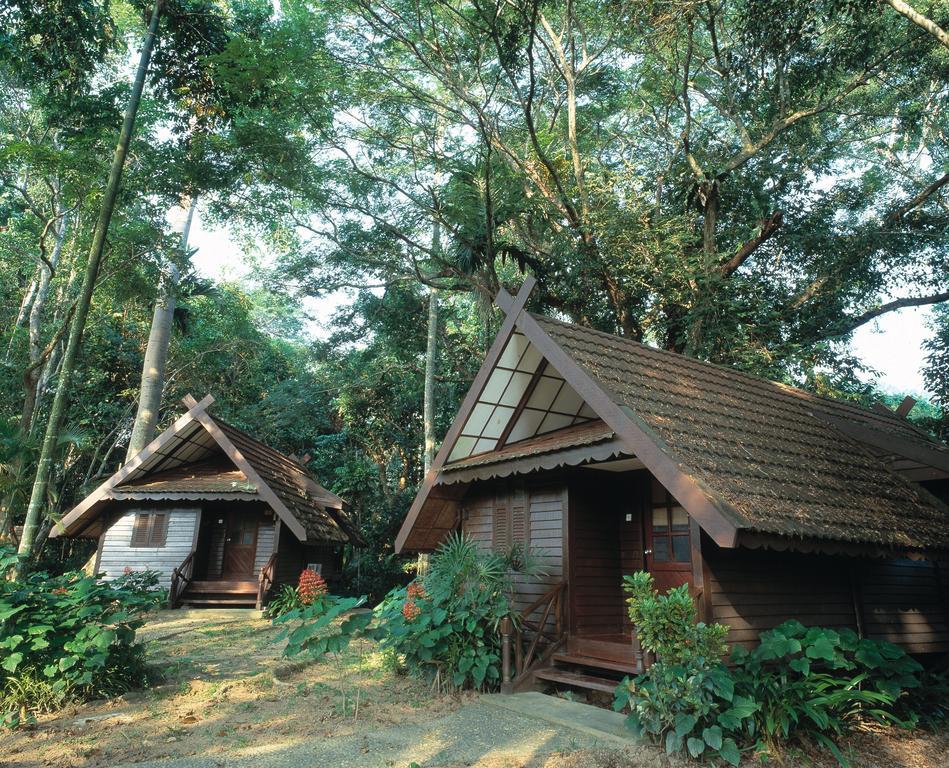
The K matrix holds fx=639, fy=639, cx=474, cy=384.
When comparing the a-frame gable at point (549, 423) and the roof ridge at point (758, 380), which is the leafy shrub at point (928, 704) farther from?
the roof ridge at point (758, 380)

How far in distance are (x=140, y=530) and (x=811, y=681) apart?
15225mm

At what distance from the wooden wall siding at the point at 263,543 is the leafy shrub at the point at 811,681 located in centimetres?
1257

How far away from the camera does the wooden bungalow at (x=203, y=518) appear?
48.5ft

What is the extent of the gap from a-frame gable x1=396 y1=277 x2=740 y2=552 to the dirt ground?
1.91 metres

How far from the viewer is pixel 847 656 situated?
6.35 metres

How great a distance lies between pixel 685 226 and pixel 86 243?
1388cm

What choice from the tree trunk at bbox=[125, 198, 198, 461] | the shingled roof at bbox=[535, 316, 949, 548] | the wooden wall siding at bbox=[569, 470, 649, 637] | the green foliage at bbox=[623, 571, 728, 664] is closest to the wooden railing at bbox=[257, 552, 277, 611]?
the tree trunk at bbox=[125, 198, 198, 461]

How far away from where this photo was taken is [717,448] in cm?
665

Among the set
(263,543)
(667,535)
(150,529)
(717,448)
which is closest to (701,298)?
(667,535)

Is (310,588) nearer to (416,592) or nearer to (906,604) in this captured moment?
(416,592)

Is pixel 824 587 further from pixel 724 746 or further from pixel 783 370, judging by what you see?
pixel 783 370

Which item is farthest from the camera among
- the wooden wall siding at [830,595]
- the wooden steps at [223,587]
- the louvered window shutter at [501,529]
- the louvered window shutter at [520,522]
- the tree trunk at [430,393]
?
the tree trunk at [430,393]

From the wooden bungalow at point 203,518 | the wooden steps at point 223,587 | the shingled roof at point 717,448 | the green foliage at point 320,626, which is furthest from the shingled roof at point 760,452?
the wooden steps at point 223,587

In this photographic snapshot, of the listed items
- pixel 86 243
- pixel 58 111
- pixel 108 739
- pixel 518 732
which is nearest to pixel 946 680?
pixel 518 732
